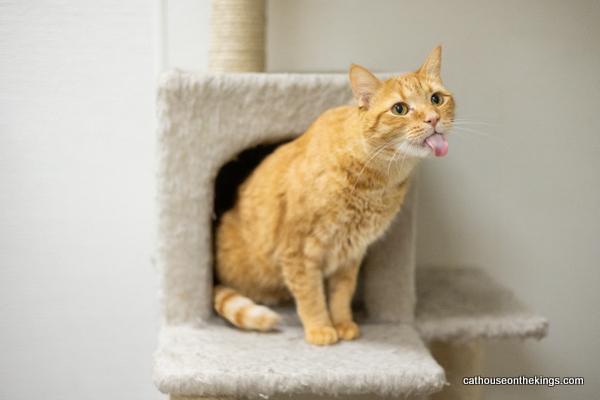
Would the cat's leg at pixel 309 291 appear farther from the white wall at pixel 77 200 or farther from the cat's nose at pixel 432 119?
the white wall at pixel 77 200

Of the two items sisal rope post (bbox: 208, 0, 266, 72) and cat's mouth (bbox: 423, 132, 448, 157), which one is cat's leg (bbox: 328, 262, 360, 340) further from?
sisal rope post (bbox: 208, 0, 266, 72)

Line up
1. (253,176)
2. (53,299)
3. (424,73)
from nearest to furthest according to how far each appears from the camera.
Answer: (424,73)
(253,176)
(53,299)

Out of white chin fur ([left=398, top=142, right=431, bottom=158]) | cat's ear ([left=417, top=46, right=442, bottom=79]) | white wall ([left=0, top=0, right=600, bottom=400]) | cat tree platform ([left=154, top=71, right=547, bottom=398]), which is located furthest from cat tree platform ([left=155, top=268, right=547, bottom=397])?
cat's ear ([left=417, top=46, right=442, bottom=79])

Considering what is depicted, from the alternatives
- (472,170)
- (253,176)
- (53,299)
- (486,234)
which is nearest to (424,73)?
(253,176)

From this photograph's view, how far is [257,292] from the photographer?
1.40 metres

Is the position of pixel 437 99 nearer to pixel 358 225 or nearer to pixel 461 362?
pixel 358 225

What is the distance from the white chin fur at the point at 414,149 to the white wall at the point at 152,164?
1.88ft

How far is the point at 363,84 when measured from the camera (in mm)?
1097

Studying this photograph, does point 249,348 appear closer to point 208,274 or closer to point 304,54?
point 208,274

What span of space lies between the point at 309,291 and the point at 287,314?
0.18 m

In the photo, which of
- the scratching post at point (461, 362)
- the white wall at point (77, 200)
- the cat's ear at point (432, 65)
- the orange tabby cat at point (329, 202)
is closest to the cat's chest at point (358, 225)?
the orange tabby cat at point (329, 202)

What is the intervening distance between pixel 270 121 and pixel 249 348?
1.60ft

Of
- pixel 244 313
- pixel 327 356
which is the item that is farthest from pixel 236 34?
pixel 327 356

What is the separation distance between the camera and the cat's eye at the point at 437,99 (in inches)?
43.1
